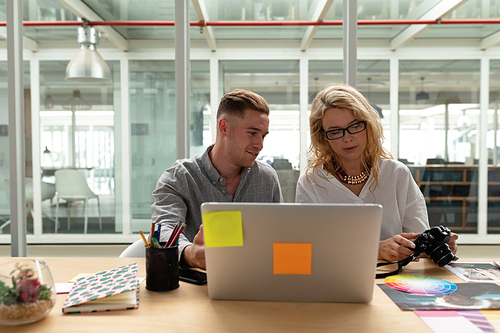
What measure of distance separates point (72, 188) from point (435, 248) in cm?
307

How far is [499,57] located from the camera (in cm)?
350

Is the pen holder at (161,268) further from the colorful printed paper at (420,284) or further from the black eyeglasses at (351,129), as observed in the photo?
the black eyeglasses at (351,129)

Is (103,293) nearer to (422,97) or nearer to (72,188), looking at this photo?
(72,188)

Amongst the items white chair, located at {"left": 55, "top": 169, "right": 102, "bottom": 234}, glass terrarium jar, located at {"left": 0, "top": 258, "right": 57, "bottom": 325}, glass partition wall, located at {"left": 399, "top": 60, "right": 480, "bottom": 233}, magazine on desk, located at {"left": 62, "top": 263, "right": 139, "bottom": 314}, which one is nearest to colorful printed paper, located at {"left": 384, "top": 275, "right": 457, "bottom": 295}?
magazine on desk, located at {"left": 62, "top": 263, "right": 139, "bottom": 314}

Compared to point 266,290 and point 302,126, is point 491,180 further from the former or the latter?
point 266,290

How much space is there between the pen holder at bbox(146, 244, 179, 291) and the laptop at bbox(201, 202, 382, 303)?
0.17 meters

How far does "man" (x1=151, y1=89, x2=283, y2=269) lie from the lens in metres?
1.73

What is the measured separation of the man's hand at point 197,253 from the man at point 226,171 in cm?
38

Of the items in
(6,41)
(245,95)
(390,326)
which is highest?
(6,41)

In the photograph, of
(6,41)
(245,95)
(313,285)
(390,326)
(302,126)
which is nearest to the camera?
(390,326)

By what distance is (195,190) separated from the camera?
1745mm

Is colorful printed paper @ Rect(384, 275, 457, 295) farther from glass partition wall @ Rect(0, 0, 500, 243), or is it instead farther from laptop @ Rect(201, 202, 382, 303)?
glass partition wall @ Rect(0, 0, 500, 243)

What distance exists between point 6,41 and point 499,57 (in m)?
4.21

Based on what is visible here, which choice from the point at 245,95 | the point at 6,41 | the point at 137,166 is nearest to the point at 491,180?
the point at 245,95
